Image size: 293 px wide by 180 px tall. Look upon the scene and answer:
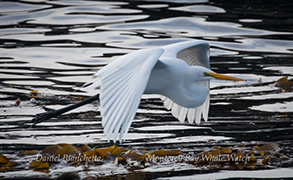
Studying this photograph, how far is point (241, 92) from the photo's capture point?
8.36 m

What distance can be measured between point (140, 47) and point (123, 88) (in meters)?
6.67

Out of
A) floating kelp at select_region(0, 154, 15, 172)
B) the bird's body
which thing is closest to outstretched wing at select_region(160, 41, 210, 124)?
the bird's body

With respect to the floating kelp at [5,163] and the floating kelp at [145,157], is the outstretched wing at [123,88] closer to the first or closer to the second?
the floating kelp at [145,157]

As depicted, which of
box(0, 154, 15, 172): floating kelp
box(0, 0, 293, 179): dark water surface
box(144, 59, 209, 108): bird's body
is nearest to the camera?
box(0, 154, 15, 172): floating kelp

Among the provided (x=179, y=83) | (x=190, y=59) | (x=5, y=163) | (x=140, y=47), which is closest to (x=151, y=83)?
(x=179, y=83)

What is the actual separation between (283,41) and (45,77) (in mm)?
5213

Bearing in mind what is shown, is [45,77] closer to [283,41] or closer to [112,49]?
[112,49]

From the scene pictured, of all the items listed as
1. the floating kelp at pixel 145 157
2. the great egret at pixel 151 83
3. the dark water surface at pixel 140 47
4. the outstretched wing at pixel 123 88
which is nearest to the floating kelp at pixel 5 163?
the dark water surface at pixel 140 47

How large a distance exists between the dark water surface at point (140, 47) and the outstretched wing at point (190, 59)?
18 centimetres

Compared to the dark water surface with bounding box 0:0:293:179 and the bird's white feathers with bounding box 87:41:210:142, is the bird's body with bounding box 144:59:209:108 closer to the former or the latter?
the dark water surface with bounding box 0:0:293:179

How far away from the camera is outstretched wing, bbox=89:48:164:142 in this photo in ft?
13.8

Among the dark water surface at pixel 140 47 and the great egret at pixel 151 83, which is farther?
the dark water surface at pixel 140 47

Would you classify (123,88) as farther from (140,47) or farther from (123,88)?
(140,47)

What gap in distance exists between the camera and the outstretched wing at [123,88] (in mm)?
4199
